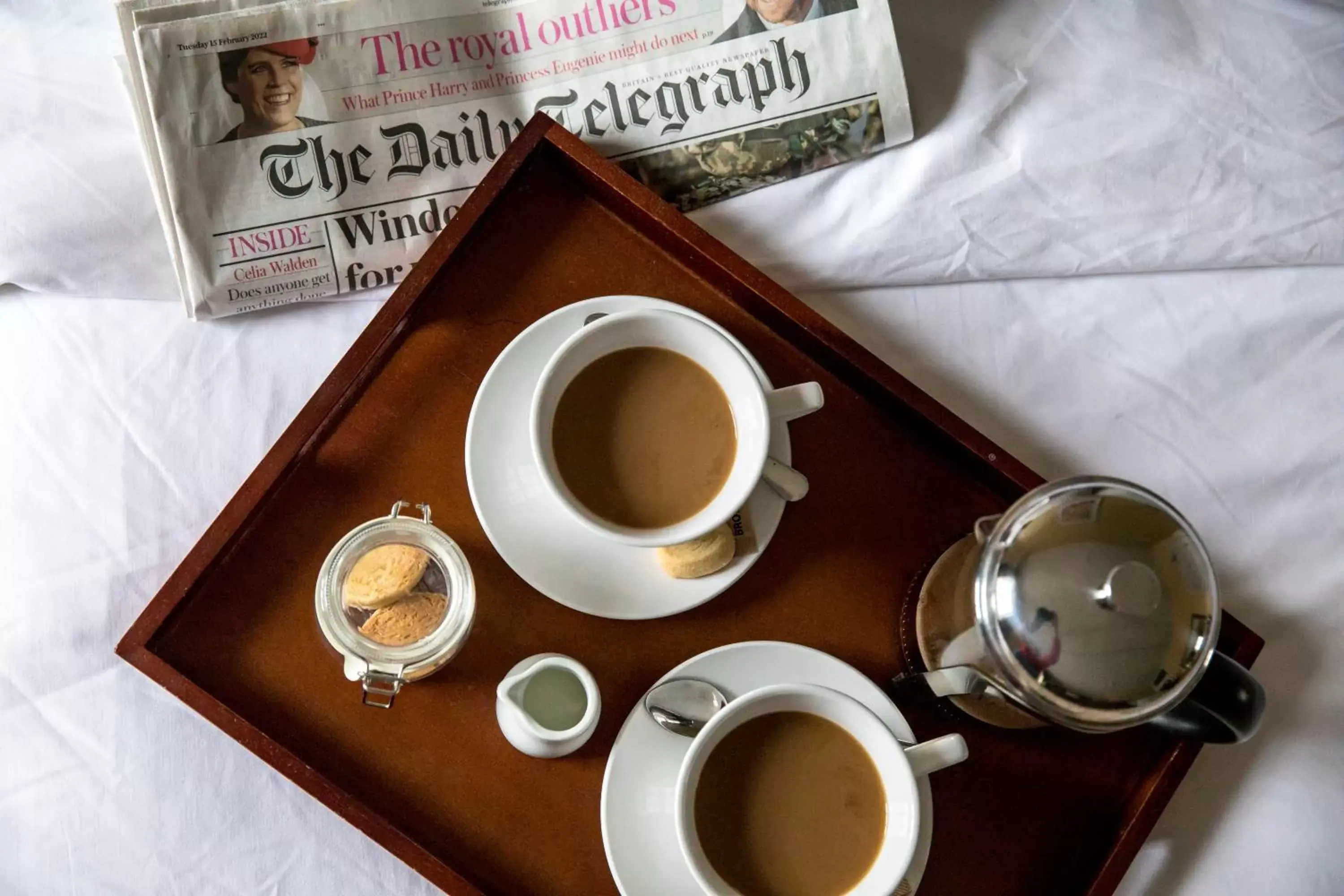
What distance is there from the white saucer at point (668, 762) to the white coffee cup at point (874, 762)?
0.16ft

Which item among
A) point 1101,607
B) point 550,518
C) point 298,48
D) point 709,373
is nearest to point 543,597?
point 550,518

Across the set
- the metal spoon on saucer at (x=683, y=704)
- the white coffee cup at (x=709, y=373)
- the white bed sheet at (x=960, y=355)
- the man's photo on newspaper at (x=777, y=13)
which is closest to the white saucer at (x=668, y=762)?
the metal spoon on saucer at (x=683, y=704)

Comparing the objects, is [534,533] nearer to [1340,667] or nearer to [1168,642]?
[1168,642]

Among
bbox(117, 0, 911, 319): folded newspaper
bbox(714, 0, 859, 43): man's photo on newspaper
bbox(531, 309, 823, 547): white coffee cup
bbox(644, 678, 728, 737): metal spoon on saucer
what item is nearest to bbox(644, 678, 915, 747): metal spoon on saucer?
bbox(644, 678, 728, 737): metal spoon on saucer

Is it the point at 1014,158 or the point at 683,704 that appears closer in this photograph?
the point at 683,704

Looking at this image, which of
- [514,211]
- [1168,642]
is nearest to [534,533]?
[514,211]

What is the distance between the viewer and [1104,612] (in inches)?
23.0

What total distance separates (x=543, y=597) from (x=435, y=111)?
15.9 inches

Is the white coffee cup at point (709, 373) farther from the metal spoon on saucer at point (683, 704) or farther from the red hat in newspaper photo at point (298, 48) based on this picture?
the red hat in newspaper photo at point (298, 48)

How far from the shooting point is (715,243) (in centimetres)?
74

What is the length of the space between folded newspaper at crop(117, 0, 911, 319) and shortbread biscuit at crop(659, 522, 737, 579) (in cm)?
30

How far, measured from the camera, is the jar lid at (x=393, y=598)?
2.19ft

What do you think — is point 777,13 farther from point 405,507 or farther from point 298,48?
point 405,507

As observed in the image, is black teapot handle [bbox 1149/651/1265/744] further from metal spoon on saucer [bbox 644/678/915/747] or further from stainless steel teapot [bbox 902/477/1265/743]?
metal spoon on saucer [bbox 644/678/915/747]
